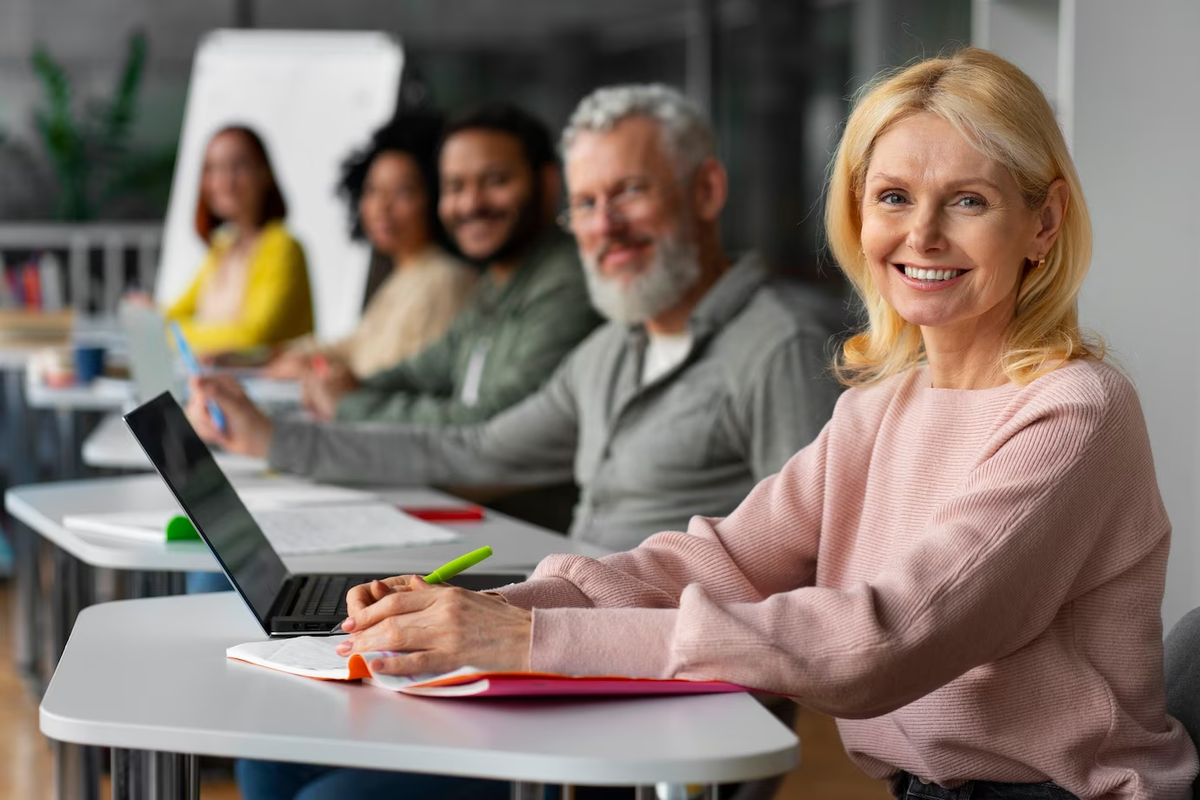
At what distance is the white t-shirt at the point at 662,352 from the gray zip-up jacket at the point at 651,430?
2 centimetres

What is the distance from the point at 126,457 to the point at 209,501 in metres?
1.28

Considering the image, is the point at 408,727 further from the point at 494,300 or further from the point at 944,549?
the point at 494,300

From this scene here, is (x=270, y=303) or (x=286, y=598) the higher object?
(x=270, y=303)

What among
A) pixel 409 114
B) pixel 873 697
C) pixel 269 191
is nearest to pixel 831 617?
pixel 873 697

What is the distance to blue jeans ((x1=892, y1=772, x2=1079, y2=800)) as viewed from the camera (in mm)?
1175

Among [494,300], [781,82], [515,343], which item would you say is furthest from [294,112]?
[515,343]

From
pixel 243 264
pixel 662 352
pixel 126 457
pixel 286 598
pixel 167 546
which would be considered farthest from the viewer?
pixel 243 264

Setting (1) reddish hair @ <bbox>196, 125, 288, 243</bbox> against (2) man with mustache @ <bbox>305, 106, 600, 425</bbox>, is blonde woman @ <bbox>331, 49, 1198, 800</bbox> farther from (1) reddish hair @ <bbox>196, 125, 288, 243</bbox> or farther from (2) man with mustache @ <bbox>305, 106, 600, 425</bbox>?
(1) reddish hair @ <bbox>196, 125, 288, 243</bbox>

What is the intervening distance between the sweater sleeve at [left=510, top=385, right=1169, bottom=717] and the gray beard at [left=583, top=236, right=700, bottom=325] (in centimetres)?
105

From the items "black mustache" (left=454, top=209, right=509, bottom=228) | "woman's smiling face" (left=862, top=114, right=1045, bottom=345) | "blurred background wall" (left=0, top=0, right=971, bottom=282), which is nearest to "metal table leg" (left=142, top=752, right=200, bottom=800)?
"woman's smiling face" (left=862, top=114, right=1045, bottom=345)

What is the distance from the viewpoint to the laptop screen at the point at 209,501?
1.33 m

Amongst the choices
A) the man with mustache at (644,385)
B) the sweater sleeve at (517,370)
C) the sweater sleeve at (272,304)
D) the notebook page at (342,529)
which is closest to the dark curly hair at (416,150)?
the sweater sleeve at (272,304)

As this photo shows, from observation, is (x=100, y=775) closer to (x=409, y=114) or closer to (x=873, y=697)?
(x=873, y=697)

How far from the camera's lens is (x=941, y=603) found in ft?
3.44
